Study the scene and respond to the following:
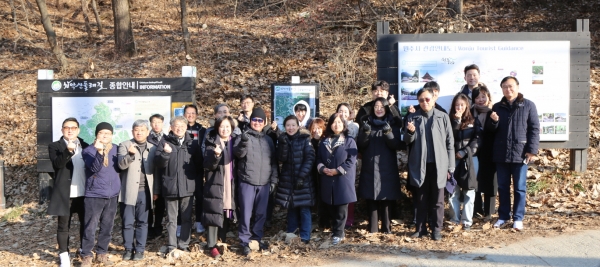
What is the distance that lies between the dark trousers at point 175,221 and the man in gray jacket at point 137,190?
293mm

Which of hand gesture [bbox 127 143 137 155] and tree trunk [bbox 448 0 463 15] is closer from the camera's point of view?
hand gesture [bbox 127 143 137 155]

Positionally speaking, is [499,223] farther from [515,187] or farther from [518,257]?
[518,257]

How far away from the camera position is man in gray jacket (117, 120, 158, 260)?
720cm

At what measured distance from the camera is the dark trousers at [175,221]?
728 centimetres

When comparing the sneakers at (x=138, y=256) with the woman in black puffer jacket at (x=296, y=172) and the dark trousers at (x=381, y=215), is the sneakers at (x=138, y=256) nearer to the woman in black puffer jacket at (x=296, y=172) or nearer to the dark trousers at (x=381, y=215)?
the woman in black puffer jacket at (x=296, y=172)

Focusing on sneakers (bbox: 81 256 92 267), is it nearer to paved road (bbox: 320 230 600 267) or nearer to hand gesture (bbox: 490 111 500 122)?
paved road (bbox: 320 230 600 267)

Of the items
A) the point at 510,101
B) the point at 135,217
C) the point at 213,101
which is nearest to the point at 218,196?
the point at 135,217

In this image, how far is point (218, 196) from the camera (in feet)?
23.4

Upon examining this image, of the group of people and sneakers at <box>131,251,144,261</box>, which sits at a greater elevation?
the group of people

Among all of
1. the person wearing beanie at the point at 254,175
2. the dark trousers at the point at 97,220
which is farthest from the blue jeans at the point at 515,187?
the dark trousers at the point at 97,220

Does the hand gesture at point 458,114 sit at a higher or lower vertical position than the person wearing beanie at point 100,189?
higher

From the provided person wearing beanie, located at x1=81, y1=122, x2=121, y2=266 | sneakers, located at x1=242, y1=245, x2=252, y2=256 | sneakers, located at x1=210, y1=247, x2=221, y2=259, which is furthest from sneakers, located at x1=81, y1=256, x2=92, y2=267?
sneakers, located at x1=242, y1=245, x2=252, y2=256

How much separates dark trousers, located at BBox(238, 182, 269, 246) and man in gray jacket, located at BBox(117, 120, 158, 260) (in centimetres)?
120

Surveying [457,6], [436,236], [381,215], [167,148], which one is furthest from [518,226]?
[457,6]
